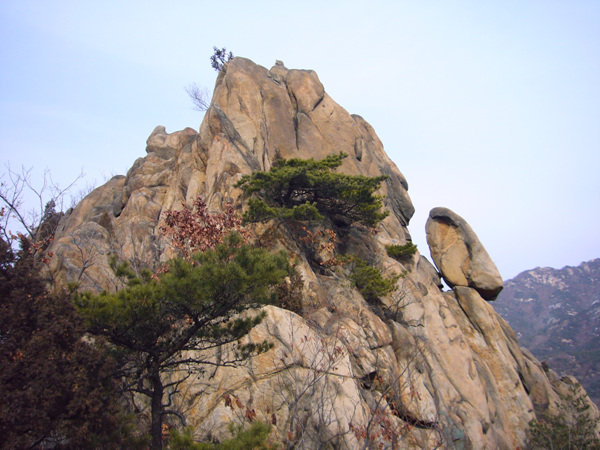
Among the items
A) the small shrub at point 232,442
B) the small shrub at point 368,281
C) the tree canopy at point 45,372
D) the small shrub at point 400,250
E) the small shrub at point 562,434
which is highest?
the small shrub at point 400,250

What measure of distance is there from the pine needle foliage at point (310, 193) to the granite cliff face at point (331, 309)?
0.91 m

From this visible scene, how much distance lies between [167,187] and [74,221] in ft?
17.7

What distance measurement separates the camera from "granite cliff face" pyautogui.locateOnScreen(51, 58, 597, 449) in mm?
9914

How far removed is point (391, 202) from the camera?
86.8 ft

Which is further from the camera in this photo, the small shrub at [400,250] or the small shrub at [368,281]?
the small shrub at [400,250]

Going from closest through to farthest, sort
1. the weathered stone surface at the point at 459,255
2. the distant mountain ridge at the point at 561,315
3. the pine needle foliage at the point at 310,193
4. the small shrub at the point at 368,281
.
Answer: the small shrub at the point at 368,281
the pine needle foliage at the point at 310,193
the weathered stone surface at the point at 459,255
the distant mountain ridge at the point at 561,315

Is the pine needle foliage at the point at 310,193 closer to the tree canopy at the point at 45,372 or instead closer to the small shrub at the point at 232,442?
the small shrub at the point at 232,442

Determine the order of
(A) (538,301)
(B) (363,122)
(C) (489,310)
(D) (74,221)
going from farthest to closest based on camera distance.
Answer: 1. (A) (538,301)
2. (B) (363,122)
3. (D) (74,221)
4. (C) (489,310)

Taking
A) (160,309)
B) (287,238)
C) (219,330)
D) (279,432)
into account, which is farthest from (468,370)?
(160,309)

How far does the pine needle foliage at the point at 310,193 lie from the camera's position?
1509 centimetres

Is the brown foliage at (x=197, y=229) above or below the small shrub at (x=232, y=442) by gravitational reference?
above

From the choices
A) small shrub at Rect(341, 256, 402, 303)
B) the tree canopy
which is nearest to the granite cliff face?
small shrub at Rect(341, 256, 402, 303)

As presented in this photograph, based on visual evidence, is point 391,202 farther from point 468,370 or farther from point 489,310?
point 468,370

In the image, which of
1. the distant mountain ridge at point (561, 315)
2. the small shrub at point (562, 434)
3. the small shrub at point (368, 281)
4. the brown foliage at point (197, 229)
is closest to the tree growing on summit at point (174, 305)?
the brown foliage at point (197, 229)
